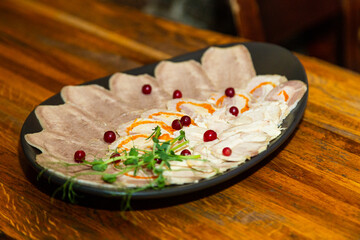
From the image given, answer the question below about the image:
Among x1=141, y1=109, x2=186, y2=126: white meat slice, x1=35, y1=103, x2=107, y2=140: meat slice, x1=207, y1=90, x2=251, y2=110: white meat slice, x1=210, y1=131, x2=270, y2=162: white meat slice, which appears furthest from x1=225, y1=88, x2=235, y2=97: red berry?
x1=35, y1=103, x2=107, y2=140: meat slice

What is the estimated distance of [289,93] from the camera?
1559 millimetres

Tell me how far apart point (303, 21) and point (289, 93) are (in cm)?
156

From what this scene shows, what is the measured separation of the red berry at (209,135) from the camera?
53.5 inches

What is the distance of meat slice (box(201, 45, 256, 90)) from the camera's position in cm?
180

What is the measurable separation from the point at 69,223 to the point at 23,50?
1.38 metres

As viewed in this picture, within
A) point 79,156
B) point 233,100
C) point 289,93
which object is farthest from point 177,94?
point 79,156

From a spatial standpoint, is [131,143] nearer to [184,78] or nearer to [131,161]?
[131,161]

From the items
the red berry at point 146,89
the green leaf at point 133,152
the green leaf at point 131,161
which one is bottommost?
the green leaf at point 131,161

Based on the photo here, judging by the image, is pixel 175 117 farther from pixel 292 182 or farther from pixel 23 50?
pixel 23 50

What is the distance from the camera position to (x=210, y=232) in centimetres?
121

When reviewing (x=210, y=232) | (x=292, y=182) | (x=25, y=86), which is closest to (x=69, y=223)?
(x=210, y=232)

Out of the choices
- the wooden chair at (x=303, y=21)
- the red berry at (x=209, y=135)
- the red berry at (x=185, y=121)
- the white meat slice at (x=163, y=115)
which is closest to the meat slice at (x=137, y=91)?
the white meat slice at (x=163, y=115)

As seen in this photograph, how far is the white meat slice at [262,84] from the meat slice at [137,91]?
1.09 ft

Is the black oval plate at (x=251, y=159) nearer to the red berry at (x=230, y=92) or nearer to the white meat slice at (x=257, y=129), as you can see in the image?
the white meat slice at (x=257, y=129)
